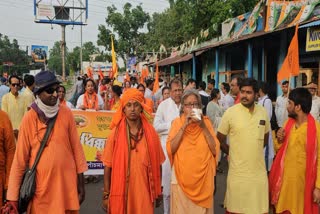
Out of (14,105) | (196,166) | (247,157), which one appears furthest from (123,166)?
(14,105)

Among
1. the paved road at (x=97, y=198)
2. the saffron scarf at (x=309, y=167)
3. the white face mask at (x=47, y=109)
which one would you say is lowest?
the paved road at (x=97, y=198)

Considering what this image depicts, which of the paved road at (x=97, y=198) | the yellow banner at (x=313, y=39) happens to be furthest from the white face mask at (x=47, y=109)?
the yellow banner at (x=313, y=39)

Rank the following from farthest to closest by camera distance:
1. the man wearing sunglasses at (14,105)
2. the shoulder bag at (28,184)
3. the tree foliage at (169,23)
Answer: the tree foliage at (169,23) < the man wearing sunglasses at (14,105) < the shoulder bag at (28,184)

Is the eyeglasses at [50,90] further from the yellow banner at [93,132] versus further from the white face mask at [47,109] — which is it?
the yellow banner at [93,132]

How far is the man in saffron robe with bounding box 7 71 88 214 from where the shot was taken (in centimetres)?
316

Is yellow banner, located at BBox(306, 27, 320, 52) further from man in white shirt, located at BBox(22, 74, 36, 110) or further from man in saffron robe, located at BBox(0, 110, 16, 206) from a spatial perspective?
man in saffron robe, located at BBox(0, 110, 16, 206)

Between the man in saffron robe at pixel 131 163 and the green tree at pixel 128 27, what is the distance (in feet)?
153

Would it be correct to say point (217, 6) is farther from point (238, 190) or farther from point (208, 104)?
point (238, 190)

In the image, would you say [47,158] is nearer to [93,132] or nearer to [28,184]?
[28,184]

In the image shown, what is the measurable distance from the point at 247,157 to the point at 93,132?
3.77 metres

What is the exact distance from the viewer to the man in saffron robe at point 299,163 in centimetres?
389

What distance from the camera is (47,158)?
3174 millimetres

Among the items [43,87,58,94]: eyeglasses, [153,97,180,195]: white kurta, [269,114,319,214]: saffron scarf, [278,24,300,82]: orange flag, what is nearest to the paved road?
[153,97,180,195]: white kurta

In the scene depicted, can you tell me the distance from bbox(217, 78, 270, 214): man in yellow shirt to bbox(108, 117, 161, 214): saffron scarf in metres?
0.79
